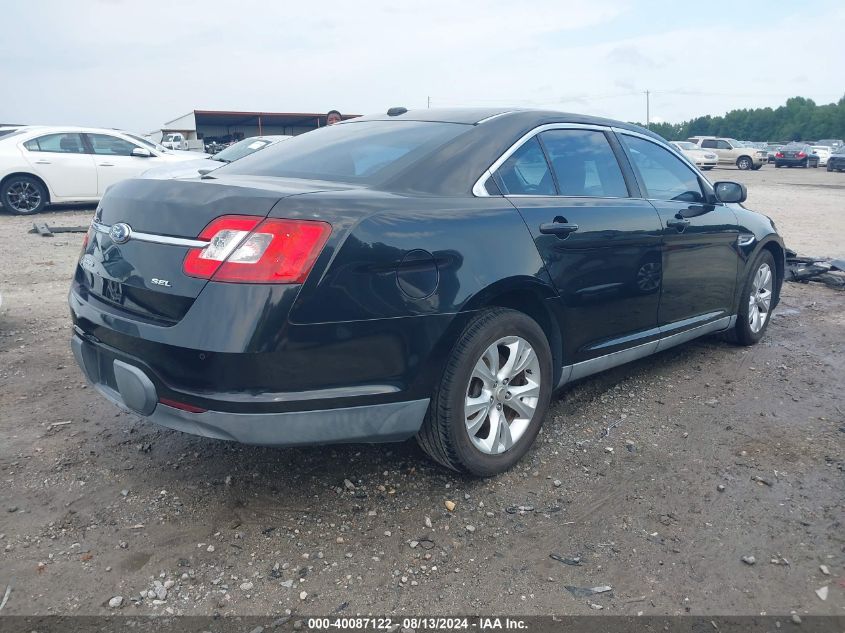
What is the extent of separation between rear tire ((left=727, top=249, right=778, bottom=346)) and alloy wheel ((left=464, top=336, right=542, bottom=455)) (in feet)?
8.23

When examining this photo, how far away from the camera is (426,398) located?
2.90m

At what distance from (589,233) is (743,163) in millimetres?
37623

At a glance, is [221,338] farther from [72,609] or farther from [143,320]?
[72,609]

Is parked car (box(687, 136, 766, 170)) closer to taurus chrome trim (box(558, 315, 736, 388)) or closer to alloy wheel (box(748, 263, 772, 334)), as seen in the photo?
alloy wheel (box(748, 263, 772, 334))

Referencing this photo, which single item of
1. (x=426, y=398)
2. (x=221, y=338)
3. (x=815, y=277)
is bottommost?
(x=815, y=277)

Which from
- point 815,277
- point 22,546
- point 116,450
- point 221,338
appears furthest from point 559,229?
point 815,277

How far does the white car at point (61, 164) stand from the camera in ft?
38.9

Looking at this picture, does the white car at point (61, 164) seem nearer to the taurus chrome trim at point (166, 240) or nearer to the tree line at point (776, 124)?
the taurus chrome trim at point (166, 240)

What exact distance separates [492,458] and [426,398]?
52 cm

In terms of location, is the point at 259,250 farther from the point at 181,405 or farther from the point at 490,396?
the point at 490,396

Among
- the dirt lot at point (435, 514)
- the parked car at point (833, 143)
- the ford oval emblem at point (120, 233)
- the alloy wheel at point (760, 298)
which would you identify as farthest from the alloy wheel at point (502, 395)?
the parked car at point (833, 143)

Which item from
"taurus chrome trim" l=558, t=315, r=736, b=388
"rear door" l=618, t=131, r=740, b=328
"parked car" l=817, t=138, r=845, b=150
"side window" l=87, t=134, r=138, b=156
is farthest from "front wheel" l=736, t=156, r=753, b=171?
"taurus chrome trim" l=558, t=315, r=736, b=388

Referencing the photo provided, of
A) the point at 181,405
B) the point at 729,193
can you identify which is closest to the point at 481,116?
the point at 181,405

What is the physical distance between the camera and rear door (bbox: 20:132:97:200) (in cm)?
1198
